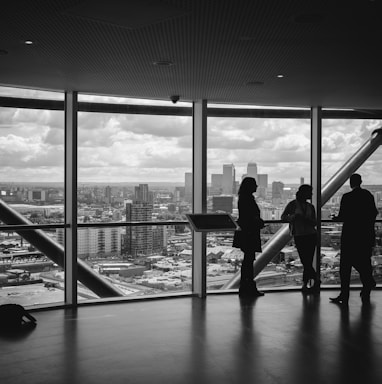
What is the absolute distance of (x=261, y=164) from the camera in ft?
32.3

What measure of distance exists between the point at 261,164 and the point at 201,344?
4.50 meters

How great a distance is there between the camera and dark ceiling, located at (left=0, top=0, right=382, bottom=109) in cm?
450

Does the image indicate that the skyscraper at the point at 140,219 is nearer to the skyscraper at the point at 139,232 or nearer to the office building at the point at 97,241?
the skyscraper at the point at 139,232

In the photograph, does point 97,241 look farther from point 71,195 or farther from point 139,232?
point 71,195

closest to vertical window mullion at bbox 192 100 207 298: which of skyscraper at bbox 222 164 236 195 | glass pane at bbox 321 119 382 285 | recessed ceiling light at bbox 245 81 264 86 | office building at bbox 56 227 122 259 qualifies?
skyscraper at bbox 222 164 236 195

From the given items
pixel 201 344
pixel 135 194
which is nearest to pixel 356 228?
pixel 201 344

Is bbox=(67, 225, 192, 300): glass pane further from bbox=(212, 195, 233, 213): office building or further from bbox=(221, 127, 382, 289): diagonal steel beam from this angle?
bbox=(221, 127, 382, 289): diagonal steel beam

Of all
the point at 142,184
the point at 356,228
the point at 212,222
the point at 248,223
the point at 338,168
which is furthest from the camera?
the point at 338,168

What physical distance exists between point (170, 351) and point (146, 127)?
433cm

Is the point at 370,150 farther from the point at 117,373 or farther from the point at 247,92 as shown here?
the point at 117,373

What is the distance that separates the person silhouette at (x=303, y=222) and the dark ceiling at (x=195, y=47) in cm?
168

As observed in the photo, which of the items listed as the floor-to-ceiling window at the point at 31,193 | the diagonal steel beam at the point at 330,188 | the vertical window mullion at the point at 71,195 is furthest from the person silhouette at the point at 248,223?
the floor-to-ceiling window at the point at 31,193

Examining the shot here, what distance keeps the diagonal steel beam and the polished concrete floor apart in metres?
1.40

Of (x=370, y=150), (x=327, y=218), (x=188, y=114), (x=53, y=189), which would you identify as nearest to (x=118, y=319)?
(x=53, y=189)
